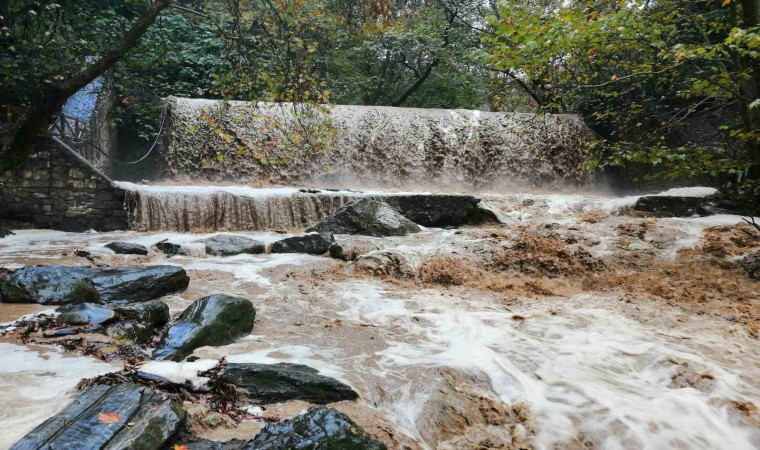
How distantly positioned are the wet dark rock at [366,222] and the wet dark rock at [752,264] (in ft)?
15.1

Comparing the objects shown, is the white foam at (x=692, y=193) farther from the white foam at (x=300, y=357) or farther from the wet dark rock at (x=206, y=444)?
the wet dark rock at (x=206, y=444)

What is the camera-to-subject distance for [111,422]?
175cm

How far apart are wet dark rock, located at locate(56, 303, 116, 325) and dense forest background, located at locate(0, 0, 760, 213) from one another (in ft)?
7.51

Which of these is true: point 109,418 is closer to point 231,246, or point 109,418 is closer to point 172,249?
point 231,246

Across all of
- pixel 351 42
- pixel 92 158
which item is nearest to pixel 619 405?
pixel 92 158

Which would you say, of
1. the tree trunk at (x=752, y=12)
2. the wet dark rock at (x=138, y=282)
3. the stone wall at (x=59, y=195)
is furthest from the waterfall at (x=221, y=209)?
the tree trunk at (x=752, y=12)

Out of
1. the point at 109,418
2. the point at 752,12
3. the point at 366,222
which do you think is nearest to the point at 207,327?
the point at 109,418

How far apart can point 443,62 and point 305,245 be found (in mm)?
10841

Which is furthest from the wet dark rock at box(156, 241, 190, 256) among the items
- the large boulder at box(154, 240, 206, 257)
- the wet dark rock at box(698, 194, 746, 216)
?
the wet dark rock at box(698, 194, 746, 216)

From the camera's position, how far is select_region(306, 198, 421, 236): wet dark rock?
25.5ft

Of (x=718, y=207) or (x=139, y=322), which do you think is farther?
(x=718, y=207)

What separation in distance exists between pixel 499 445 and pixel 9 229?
357 inches

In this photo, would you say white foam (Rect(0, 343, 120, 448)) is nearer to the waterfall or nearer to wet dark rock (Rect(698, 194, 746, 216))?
the waterfall

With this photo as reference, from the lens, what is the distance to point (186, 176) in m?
11.4
